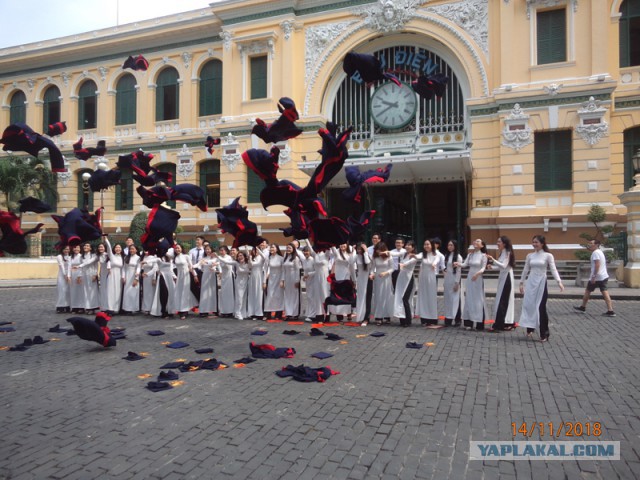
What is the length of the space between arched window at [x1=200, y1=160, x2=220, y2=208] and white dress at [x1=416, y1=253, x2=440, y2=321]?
52.6 feet

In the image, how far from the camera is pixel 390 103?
21109 millimetres

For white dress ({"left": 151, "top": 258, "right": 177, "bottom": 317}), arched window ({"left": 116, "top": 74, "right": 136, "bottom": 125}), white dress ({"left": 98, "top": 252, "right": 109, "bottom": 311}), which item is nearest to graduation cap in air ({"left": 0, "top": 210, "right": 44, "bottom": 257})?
white dress ({"left": 151, "top": 258, "right": 177, "bottom": 317})

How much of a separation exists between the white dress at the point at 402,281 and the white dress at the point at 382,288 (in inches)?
6.1

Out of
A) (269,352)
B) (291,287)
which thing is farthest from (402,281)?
(269,352)

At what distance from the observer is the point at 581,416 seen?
180 inches

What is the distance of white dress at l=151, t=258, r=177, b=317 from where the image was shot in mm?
11484

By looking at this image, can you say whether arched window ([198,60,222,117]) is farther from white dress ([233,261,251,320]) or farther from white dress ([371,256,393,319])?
white dress ([371,256,393,319])

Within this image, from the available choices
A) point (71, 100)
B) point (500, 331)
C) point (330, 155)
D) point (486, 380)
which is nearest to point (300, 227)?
point (330, 155)

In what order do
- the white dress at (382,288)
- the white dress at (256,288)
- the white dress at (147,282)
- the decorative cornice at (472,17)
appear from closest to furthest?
the white dress at (382,288), the white dress at (256,288), the white dress at (147,282), the decorative cornice at (472,17)

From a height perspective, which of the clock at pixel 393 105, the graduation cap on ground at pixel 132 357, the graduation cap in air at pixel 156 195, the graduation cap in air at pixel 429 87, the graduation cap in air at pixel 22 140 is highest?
the clock at pixel 393 105

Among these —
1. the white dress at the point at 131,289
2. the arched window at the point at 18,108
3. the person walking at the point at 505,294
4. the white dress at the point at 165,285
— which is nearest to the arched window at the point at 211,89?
the arched window at the point at 18,108

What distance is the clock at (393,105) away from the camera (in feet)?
68.5

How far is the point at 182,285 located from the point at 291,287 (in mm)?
2677

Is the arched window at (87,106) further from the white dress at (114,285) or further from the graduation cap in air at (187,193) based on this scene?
the graduation cap in air at (187,193)
